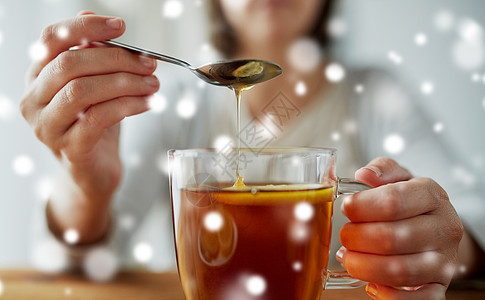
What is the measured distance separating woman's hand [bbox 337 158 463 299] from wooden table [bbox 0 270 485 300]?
124 millimetres

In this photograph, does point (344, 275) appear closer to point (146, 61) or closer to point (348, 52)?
point (146, 61)

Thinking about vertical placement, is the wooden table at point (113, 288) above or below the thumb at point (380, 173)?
below

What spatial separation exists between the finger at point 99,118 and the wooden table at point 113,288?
0.74 feet

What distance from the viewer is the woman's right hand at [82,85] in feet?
1.89

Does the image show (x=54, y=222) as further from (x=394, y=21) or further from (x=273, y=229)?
(x=394, y=21)

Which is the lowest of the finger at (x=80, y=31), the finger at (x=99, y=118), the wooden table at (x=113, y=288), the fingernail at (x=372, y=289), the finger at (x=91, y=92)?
the wooden table at (x=113, y=288)

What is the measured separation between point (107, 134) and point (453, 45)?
58.5 inches

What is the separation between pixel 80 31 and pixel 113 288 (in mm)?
391

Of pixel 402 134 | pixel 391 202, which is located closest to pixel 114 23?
pixel 391 202

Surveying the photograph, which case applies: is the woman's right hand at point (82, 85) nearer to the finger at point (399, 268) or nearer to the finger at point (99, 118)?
the finger at point (99, 118)

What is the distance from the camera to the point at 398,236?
0.49 m

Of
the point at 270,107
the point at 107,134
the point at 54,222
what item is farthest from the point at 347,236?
the point at 270,107

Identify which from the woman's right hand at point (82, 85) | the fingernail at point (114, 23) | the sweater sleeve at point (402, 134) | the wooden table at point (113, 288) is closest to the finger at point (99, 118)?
the woman's right hand at point (82, 85)

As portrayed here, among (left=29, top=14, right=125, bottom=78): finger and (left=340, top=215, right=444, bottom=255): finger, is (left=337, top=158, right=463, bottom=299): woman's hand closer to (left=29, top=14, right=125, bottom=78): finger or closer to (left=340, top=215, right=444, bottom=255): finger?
(left=340, top=215, right=444, bottom=255): finger
